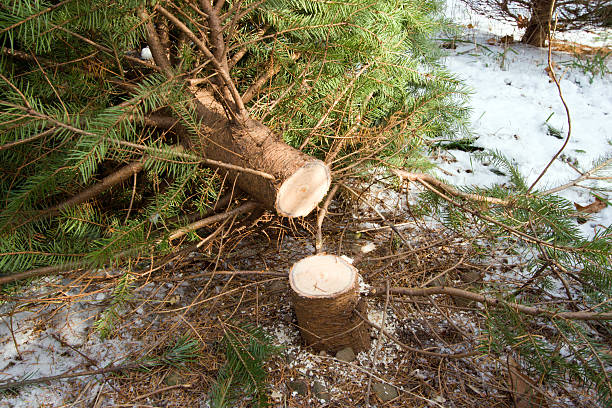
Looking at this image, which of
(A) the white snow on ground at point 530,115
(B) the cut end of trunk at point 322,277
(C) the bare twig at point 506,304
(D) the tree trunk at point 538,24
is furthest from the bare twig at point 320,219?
(D) the tree trunk at point 538,24

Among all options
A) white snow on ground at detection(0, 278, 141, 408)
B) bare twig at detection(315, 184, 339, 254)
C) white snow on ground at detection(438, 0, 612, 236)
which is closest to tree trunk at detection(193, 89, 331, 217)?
bare twig at detection(315, 184, 339, 254)

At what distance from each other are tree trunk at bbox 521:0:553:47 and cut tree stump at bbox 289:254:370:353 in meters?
3.39

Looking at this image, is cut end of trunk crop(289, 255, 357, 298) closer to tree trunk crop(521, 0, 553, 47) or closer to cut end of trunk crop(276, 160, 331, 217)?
cut end of trunk crop(276, 160, 331, 217)

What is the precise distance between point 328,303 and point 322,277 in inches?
3.9

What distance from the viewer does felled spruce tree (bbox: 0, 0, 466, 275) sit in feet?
4.71

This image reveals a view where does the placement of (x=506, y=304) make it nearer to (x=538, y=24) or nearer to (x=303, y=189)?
(x=303, y=189)

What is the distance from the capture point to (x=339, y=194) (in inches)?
102

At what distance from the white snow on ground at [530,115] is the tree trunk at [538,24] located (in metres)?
0.10

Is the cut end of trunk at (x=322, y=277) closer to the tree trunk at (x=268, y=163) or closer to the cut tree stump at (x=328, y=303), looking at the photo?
the cut tree stump at (x=328, y=303)

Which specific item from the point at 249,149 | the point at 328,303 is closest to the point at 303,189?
the point at 249,149

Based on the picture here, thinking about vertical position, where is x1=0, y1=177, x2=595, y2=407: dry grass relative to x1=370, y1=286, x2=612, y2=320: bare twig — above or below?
below

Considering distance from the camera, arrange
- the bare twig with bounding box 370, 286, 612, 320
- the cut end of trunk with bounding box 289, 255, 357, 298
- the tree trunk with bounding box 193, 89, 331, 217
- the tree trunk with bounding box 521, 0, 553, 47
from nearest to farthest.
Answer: the bare twig with bounding box 370, 286, 612, 320, the cut end of trunk with bounding box 289, 255, 357, 298, the tree trunk with bounding box 193, 89, 331, 217, the tree trunk with bounding box 521, 0, 553, 47

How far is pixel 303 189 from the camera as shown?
167 centimetres

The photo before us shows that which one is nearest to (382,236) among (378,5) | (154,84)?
(378,5)
